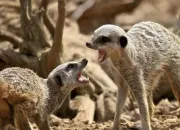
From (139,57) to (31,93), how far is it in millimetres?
1386

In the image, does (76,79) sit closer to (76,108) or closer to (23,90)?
(23,90)

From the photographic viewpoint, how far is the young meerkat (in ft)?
24.1

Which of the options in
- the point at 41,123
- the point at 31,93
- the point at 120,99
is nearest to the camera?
the point at 31,93

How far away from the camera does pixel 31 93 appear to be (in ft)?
23.7

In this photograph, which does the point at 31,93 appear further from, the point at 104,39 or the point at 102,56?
the point at 104,39

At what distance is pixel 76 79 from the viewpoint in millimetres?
7867

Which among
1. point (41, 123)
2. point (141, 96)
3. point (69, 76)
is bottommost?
point (41, 123)

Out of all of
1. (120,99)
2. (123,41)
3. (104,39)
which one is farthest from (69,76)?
(123,41)

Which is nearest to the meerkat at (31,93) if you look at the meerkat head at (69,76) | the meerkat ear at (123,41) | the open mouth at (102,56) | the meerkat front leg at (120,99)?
the meerkat head at (69,76)

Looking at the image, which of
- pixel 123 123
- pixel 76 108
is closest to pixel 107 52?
pixel 123 123

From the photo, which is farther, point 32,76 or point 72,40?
point 72,40

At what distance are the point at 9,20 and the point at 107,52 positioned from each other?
19.4 feet

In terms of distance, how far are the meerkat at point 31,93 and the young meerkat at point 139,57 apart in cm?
49

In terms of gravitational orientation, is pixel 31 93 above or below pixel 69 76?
below
